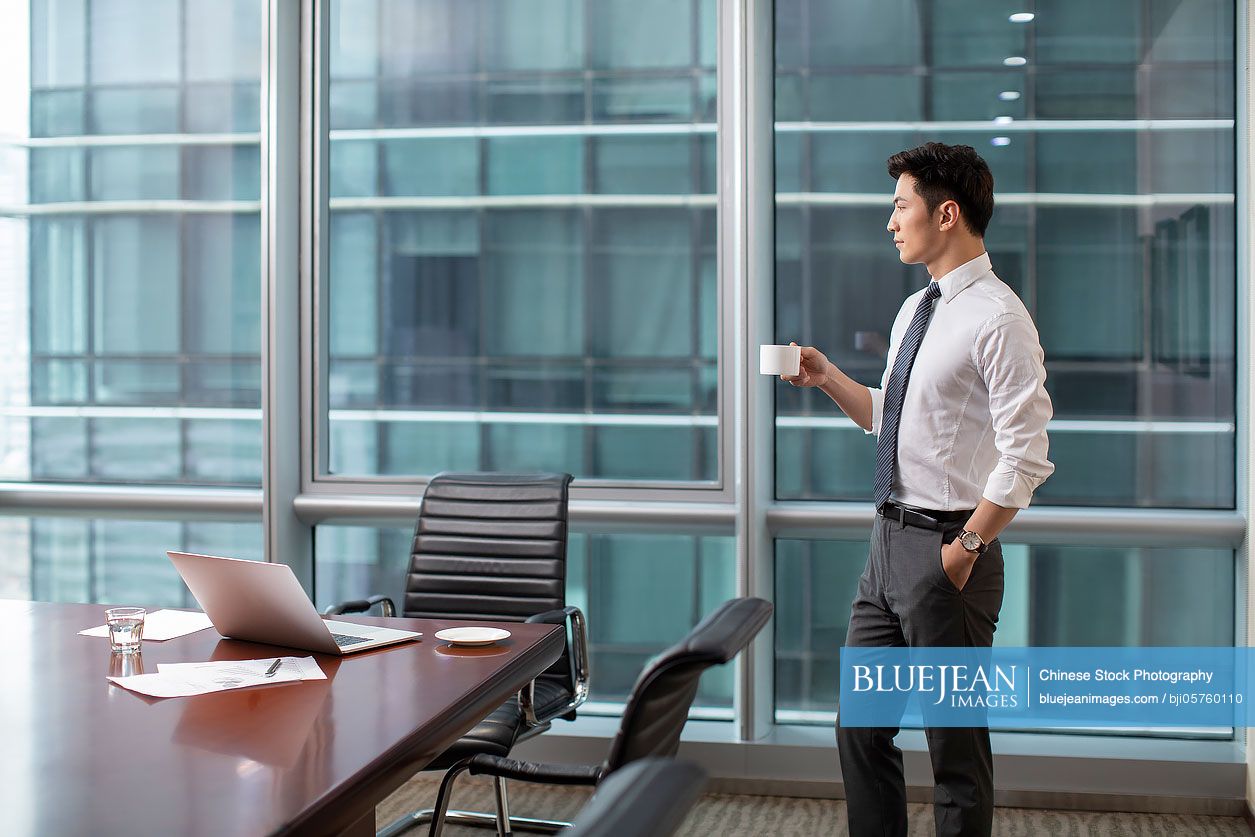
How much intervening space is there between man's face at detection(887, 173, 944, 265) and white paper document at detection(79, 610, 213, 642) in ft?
5.89

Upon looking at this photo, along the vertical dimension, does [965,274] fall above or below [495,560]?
above

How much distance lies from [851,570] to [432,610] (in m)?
1.47

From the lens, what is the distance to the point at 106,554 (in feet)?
13.7

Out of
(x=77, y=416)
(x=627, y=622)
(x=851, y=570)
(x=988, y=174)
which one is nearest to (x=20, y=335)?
(x=77, y=416)

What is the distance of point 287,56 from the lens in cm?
381

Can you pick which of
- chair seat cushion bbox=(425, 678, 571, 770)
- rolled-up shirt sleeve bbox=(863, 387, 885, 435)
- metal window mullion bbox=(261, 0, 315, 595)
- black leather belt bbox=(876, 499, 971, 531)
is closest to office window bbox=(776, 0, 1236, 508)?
rolled-up shirt sleeve bbox=(863, 387, 885, 435)

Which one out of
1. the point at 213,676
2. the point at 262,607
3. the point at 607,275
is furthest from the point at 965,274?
the point at 213,676

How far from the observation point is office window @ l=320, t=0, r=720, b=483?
12.4 ft

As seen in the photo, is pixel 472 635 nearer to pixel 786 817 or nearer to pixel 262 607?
pixel 262 607

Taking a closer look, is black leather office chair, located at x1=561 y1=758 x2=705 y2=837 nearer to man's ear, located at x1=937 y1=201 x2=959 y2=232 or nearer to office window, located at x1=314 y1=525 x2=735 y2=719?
man's ear, located at x1=937 y1=201 x2=959 y2=232

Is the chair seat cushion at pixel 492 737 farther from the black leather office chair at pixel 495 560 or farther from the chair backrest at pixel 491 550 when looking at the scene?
the chair backrest at pixel 491 550

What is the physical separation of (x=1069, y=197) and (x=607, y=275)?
157cm

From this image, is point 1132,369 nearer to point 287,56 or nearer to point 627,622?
point 627,622

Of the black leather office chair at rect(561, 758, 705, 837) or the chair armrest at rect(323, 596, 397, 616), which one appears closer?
the black leather office chair at rect(561, 758, 705, 837)
